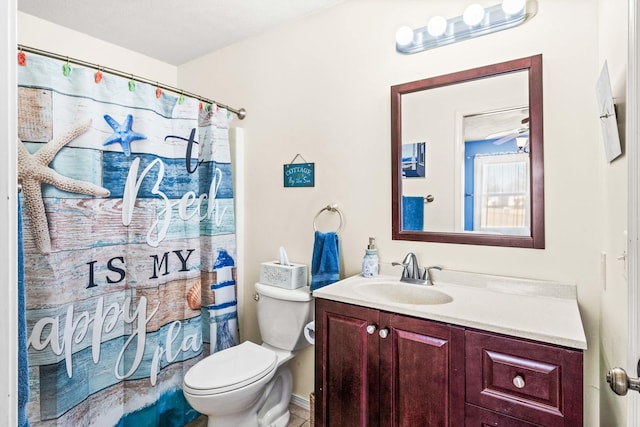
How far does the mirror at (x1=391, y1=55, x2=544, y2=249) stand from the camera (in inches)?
55.4

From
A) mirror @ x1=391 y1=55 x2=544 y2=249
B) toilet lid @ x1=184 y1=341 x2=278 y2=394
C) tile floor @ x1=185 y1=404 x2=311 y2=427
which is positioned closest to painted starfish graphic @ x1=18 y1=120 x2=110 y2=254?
toilet lid @ x1=184 y1=341 x2=278 y2=394

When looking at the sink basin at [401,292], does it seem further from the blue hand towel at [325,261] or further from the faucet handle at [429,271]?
the blue hand towel at [325,261]

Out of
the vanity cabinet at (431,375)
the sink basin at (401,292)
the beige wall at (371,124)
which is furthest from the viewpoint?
the sink basin at (401,292)

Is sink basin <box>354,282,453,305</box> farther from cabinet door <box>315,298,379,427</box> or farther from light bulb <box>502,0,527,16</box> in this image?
light bulb <box>502,0,527,16</box>

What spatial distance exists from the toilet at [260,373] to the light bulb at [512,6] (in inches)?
64.5

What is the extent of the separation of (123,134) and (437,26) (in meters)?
1.63

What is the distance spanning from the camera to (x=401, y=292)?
1.59 meters

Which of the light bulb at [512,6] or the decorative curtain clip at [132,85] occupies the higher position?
the light bulb at [512,6]

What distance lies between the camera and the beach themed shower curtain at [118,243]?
1.41 m

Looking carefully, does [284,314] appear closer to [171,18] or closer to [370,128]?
[370,128]

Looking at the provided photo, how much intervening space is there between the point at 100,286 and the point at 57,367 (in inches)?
14.5

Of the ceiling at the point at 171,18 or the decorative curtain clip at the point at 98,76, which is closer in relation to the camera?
the decorative curtain clip at the point at 98,76

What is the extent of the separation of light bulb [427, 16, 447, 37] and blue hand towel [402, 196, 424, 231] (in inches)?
30.9

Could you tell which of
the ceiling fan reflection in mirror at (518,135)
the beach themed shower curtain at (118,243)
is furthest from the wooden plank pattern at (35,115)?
the ceiling fan reflection in mirror at (518,135)
